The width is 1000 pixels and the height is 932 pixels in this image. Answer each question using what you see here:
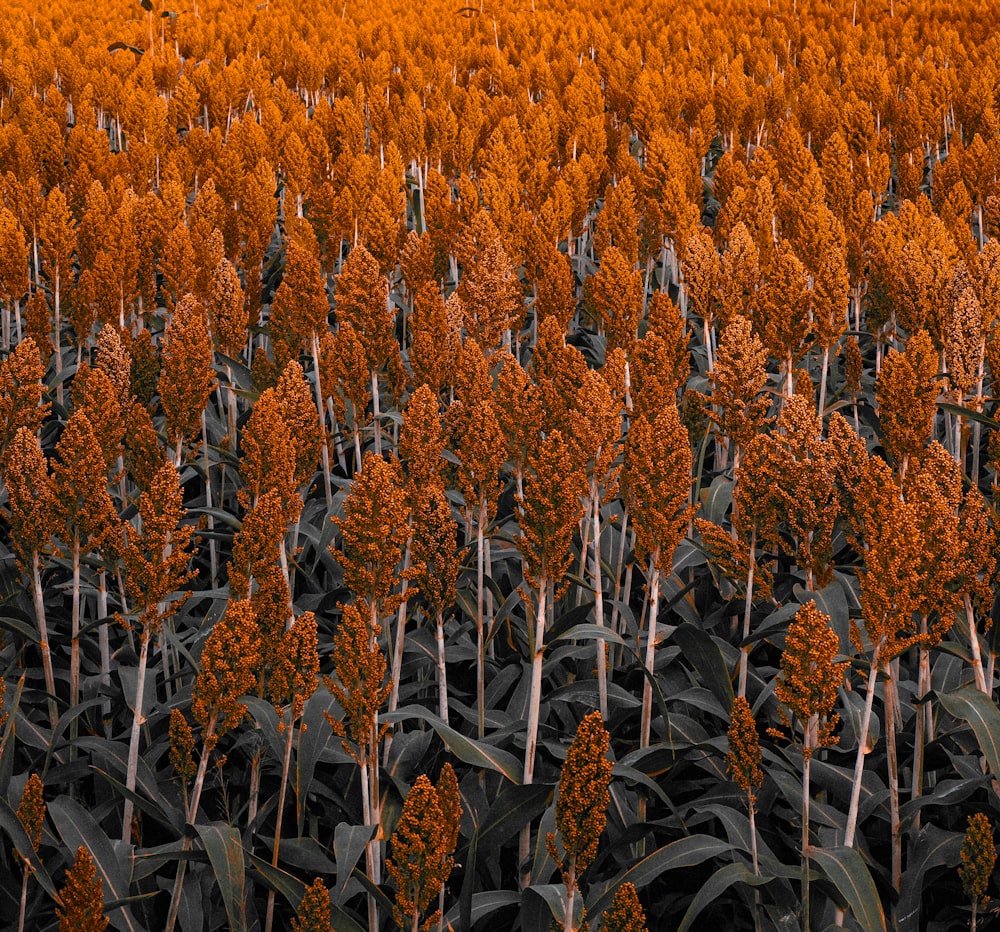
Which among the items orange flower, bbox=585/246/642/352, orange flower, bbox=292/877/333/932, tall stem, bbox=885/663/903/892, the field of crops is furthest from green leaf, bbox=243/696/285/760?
orange flower, bbox=585/246/642/352

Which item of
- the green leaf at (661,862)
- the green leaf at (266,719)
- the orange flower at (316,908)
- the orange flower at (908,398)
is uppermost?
the orange flower at (908,398)

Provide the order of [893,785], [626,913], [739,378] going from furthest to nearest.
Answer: [739,378] → [893,785] → [626,913]

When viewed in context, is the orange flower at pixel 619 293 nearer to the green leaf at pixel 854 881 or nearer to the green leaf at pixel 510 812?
the green leaf at pixel 510 812

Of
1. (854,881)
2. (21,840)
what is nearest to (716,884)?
(854,881)

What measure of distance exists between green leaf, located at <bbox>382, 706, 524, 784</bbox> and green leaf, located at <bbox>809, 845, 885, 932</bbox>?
821mm

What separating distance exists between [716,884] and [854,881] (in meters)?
0.32

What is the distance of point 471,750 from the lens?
3.06 m

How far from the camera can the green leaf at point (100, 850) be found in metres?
2.86

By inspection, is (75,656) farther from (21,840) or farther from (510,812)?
(510,812)

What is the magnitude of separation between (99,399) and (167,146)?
5621 millimetres

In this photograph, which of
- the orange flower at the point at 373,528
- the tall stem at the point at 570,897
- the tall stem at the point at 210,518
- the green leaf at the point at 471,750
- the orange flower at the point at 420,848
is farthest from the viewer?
the tall stem at the point at 210,518

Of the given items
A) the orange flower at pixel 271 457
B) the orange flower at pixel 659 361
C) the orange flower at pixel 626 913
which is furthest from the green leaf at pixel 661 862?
the orange flower at pixel 659 361

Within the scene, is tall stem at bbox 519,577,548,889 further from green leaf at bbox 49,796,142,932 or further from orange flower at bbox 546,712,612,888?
green leaf at bbox 49,796,142,932

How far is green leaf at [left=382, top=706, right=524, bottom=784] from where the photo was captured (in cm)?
302
